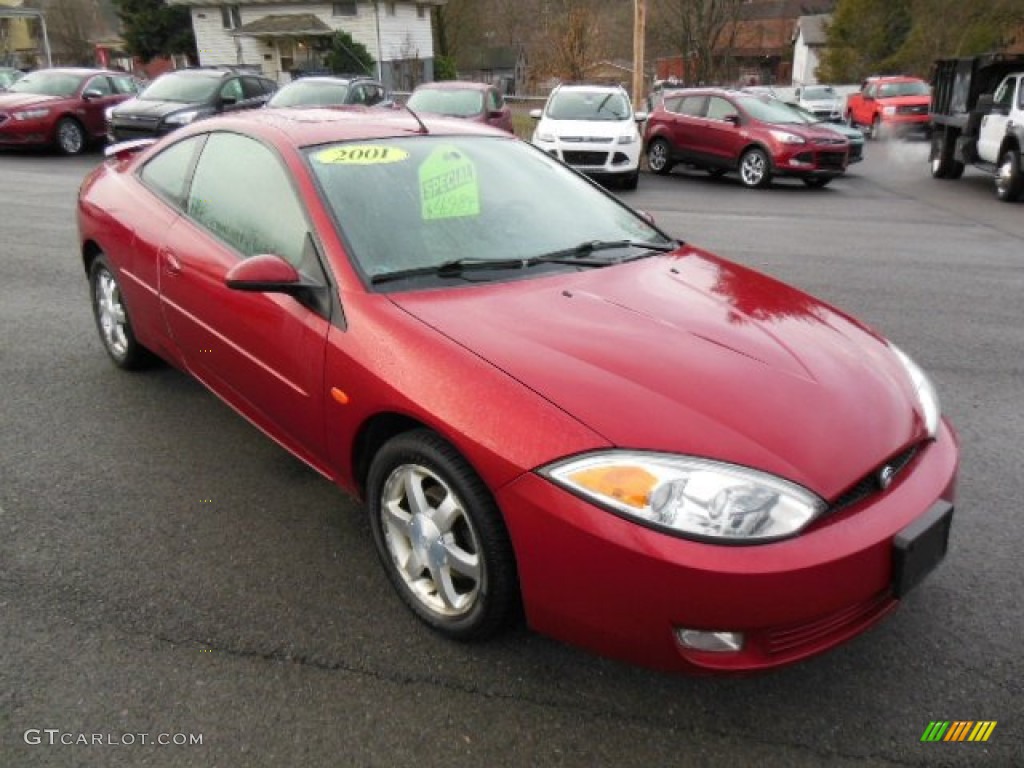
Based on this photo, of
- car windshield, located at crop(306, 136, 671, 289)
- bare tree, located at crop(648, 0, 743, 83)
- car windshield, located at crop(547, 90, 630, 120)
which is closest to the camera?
car windshield, located at crop(306, 136, 671, 289)

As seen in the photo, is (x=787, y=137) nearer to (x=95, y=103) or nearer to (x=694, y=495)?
(x=95, y=103)

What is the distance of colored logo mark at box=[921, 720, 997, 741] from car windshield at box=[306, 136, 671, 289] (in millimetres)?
1867

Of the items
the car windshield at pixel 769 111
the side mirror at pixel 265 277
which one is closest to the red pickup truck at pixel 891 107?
the car windshield at pixel 769 111

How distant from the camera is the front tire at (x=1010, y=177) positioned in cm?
1243

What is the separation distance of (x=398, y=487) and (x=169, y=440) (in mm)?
1799

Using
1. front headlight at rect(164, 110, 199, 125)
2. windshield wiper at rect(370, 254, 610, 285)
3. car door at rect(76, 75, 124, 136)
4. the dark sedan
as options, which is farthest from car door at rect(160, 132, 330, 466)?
car door at rect(76, 75, 124, 136)

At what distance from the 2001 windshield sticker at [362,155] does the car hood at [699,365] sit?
78cm

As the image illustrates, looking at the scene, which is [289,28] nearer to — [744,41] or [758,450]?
[744,41]

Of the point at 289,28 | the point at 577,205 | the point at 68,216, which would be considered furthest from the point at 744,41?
the point at 577,205

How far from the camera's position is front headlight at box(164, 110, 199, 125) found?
13.8 metres

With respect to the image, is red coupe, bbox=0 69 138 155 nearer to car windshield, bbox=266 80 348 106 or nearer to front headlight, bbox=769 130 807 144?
car windshield, bbox=266 80 348 106

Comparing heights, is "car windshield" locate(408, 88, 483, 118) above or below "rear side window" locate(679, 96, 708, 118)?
above

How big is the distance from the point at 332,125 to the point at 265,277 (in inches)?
41.5

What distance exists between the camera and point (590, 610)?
210cm
